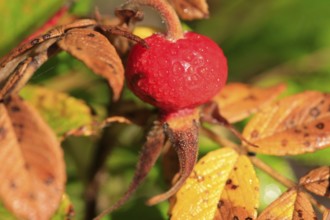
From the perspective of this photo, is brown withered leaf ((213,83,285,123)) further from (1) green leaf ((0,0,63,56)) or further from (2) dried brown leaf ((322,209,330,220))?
(1) green leaf ((0,0,63,56))

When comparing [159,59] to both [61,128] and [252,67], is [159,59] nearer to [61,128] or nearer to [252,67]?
[61,128]

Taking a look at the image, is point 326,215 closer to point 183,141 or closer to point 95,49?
point 183,141

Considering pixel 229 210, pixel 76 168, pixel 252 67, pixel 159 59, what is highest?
pixel 159 59

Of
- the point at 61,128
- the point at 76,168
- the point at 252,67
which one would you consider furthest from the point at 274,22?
the point at 61,128

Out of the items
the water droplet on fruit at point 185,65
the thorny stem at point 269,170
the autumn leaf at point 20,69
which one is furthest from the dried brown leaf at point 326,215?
the autumn leaf at point 20,69

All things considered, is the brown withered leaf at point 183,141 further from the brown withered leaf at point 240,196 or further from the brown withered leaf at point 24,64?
the brown withered leaf at point 24,64

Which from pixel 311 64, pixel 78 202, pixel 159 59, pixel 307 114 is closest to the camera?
pixel 159 59
